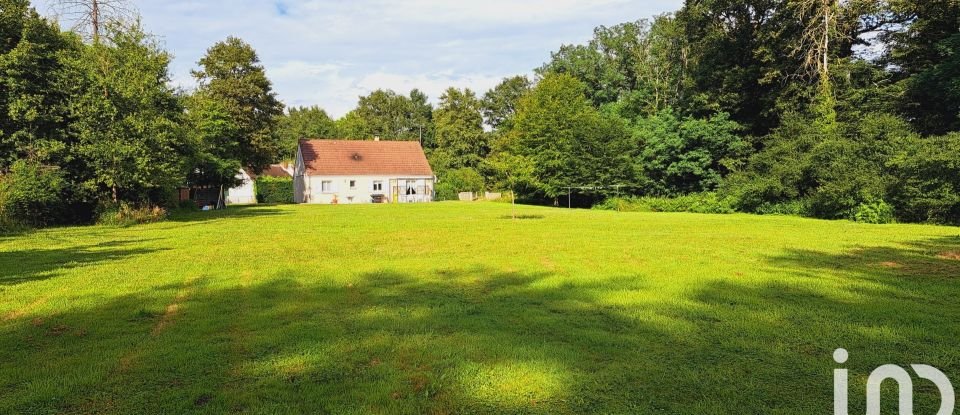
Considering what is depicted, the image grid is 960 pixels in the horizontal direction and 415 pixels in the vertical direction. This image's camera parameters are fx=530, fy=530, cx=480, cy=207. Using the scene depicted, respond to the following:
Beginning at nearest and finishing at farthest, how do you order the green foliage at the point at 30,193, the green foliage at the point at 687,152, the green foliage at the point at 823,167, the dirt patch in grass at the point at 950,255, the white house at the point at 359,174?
1. the dirt patch in grass at the point at 950,255
2. the green foliage at the point at 30,193
3. the green foliage at the point at 823,167
4. the green foliage at the point at 687,152
5. the white house at the point at 359,174

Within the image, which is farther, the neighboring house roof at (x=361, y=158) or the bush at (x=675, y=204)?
the neighboring house roof at (x=361, y=158)

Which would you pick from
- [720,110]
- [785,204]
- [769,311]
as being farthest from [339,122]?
[769,311]

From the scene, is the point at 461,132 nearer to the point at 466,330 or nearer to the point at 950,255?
the point at 950,255

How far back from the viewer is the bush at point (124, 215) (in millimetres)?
20219

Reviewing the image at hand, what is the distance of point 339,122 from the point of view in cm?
8762

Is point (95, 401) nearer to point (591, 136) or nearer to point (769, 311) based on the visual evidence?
point (769, 311)

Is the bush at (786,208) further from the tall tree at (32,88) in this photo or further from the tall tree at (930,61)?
the tall tree at (32,88)

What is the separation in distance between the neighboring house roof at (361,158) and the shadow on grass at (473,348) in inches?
1786

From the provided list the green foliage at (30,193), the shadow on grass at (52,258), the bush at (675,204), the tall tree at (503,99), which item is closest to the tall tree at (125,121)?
the green foliage at (30,193)

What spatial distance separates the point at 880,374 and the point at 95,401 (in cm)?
587

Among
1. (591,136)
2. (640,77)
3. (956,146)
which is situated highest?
(640,77)

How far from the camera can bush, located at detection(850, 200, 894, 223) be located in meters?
21.2

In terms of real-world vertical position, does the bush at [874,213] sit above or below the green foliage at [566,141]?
below

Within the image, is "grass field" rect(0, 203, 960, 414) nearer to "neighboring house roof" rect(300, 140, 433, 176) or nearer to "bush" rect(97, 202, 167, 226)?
"bush" rect(97, 202, 167, 226)
